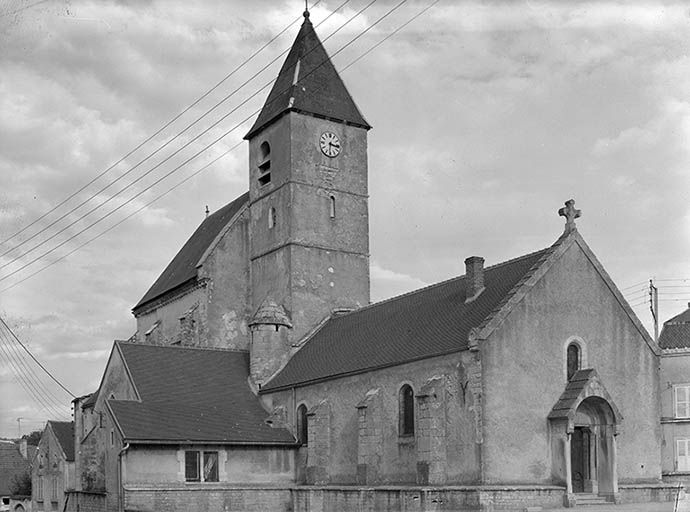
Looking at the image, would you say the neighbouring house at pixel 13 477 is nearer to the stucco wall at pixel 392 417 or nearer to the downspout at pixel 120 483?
the downspout at pixel 120 483

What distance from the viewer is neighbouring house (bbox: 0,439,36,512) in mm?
63397

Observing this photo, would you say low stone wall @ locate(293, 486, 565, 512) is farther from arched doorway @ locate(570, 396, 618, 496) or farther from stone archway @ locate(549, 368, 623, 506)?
arched doorway @ locate(570, 396, 618, 496)

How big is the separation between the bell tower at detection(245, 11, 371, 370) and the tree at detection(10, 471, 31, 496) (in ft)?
86.5

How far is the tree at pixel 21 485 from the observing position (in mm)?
67250

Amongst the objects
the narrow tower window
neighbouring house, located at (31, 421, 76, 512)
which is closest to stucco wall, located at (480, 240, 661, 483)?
the narrow tower window

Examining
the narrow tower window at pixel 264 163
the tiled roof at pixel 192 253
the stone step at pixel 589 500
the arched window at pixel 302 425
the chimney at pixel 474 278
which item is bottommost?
the stone step at pixel 589 500

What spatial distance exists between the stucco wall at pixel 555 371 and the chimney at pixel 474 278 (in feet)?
11.3

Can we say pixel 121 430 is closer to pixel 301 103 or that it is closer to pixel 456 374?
pixel 456 374

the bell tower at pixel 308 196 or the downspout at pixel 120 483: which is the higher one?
the bell tower at pixel 308 196

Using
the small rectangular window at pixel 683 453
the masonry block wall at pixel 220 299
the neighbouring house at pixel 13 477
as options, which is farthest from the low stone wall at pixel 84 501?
the small rectangular window at pixel 683 453

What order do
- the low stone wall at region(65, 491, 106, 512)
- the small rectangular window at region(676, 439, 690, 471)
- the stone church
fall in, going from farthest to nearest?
the small rectangular window at region(676, 439, 690, 471)
the low stone wall at region(65, 491, 106, 512)
the stone church

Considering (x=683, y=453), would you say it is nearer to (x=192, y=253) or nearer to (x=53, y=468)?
(x=192, y=253)

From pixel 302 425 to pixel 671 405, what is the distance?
18205mm

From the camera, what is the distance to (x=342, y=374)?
40.8 meters
